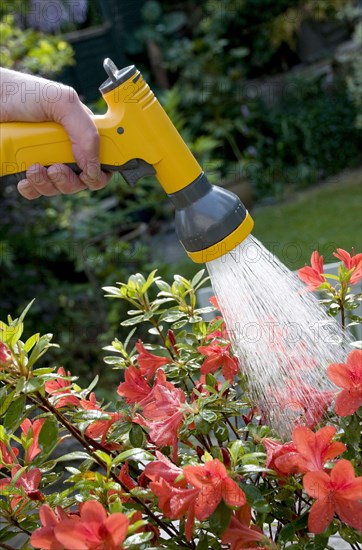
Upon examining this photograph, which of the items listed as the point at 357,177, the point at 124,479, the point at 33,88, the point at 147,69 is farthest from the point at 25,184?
the point at 147,69

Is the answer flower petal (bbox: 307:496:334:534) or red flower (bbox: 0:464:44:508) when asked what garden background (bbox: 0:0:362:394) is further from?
flower petal (bbox: 307:496:334:534)

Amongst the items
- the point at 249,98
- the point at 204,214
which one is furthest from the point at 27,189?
the point at 249,98

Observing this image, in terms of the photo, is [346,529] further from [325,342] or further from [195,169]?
[195,169]

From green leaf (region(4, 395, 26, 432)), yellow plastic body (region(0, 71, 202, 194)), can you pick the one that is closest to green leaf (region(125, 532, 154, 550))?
green leaf (region(4, 395, 26, 432))

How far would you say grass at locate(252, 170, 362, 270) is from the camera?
5395mm

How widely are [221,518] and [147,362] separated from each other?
357 mm

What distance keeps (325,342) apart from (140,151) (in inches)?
17.7

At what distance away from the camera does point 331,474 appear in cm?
90

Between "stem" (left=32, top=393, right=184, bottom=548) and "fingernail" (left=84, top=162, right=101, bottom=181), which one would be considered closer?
"stem" (left=32, top=393, right=184, bottom=548)

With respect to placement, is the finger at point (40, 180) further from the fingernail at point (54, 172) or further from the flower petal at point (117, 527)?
the flower petal at point (117, 527)

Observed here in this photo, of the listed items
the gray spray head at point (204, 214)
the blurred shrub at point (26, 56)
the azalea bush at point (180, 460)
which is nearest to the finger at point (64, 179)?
the gray spray head at point (204, 214)

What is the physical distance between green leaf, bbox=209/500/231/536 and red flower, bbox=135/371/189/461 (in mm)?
146

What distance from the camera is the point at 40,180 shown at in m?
1.47

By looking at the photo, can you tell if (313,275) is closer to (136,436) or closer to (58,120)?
(136,436)
